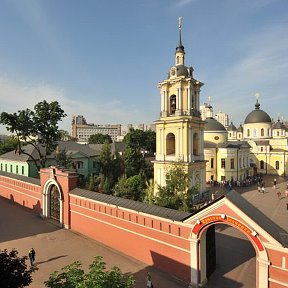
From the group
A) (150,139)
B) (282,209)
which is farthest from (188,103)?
(150,139)

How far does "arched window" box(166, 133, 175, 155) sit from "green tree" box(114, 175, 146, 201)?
16.0 feet

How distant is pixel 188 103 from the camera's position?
98.5ft

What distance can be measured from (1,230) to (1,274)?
15926 mm

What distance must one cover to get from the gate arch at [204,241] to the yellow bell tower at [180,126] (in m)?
15.6

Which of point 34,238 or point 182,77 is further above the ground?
point 182,77

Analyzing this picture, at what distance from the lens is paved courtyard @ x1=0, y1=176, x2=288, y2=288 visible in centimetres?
1421

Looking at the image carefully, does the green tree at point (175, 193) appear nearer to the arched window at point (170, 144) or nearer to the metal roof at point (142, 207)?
the metal roof at point (142, 207)

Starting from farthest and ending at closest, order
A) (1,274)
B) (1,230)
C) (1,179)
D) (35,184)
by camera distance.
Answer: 1. (1,179)
2. (35,184)
3. (1,230)
4. (1,274)

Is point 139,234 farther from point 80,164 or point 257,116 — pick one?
point 257,116

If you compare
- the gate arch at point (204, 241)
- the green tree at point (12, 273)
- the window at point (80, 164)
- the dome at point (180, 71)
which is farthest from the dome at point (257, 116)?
the green tree at point (12, 273)

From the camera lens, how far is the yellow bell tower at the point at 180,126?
1165 inches

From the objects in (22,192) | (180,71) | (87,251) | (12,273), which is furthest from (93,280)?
(180,71)

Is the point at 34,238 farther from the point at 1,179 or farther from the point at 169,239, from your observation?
the point at 1,179

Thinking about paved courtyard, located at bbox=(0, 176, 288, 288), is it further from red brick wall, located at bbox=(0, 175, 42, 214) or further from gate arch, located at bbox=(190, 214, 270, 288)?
red brick wall, located at bbox=(0, 175, 42, 214)
